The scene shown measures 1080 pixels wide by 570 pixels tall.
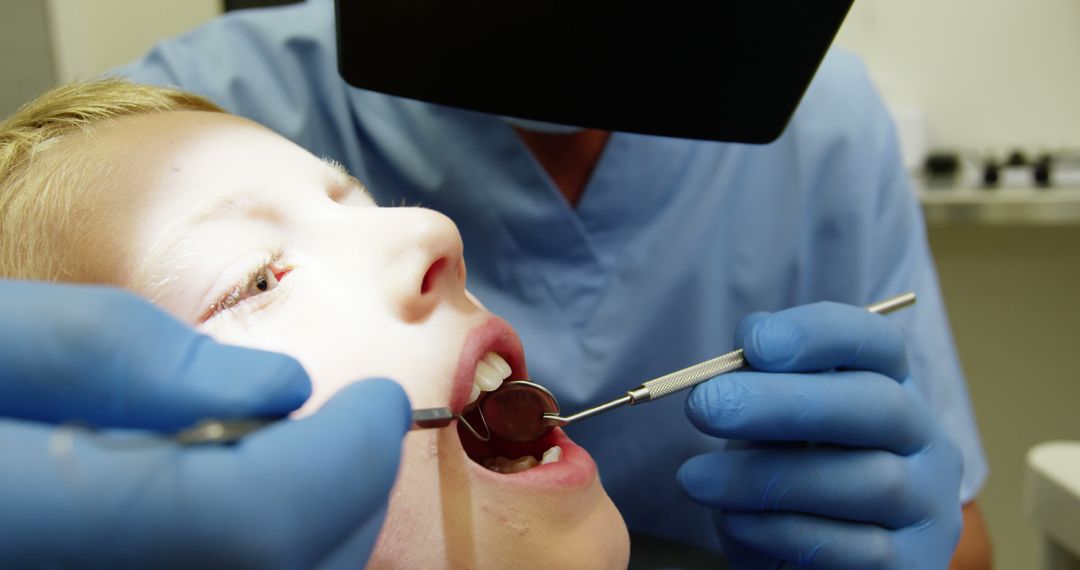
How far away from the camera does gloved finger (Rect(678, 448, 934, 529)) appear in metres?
0.77

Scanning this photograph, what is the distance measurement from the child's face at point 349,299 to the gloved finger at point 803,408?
144 millimetres

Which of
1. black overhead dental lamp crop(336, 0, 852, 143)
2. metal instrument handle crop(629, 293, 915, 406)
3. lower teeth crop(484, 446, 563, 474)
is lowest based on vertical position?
lower teeth crop(484, 446, 563, 474)

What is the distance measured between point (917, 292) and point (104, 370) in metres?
1.00

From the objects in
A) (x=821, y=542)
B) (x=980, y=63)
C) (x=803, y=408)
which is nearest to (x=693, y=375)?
(x=803, y=408)

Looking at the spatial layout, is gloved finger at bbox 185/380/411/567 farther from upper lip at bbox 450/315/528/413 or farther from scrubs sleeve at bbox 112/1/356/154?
scrubs sleeve at bbox 112/1/356/154

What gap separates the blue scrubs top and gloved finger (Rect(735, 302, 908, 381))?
0.79 feet

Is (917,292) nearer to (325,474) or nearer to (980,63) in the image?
(325,474)

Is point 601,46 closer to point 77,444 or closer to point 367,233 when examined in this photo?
point 367,233

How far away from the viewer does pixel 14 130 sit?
698 millimetres

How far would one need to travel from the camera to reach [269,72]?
1087 mm

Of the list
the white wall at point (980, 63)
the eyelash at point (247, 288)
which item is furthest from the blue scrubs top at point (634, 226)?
the white wall at point (980, 63)

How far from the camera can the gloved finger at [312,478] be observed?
1.33 feet

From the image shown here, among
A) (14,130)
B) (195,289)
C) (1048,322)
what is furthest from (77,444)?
(1048,322)

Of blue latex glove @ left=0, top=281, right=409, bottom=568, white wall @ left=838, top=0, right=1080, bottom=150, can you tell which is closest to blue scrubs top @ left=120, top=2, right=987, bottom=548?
blue latex glove @ left=0, top=281, right=409, bottom=568
